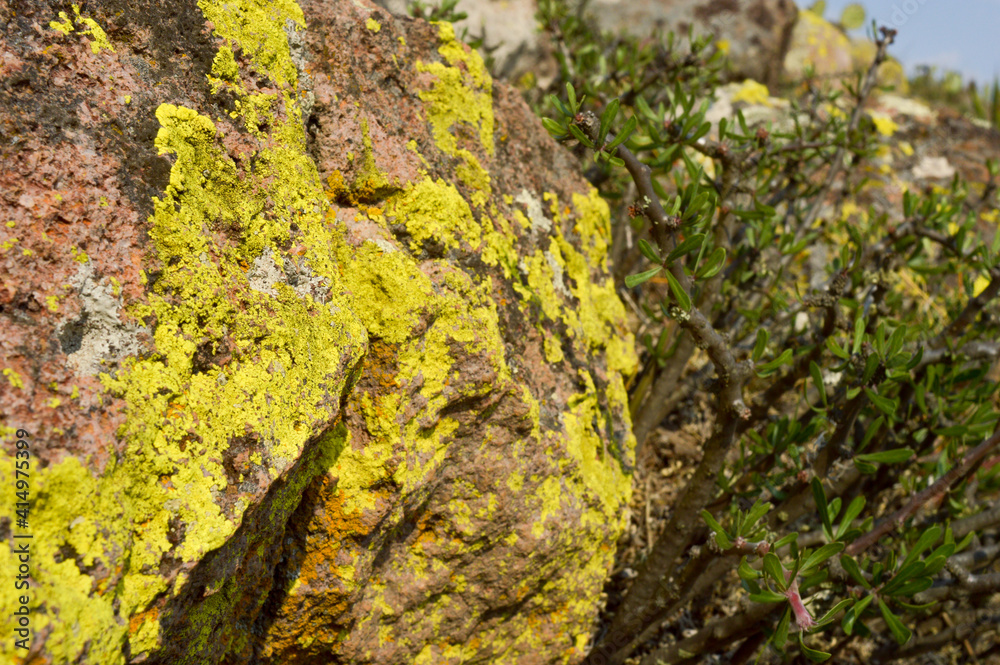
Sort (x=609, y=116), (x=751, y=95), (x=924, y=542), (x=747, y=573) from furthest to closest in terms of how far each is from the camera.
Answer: (x=751, y=95) → (x=924, y=542) → (x=747, y=573) → (x=609, y=116)

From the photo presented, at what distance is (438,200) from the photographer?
1.84 metres

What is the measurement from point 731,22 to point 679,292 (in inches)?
277

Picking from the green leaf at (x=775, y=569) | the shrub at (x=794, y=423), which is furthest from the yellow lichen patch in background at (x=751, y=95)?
the green leaf at (x=775, y=569)

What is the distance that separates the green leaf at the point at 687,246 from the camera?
1.66 meters

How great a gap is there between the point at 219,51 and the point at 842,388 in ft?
7.93

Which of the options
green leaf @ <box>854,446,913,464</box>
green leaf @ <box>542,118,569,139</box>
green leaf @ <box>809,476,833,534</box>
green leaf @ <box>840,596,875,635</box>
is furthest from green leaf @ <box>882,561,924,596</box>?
green leaf @ <box>542,118,569,139</box>

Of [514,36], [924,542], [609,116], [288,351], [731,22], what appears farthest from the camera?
[731,22]

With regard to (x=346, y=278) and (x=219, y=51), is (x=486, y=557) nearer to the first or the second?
(x=346, y=278)

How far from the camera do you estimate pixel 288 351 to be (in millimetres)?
1405

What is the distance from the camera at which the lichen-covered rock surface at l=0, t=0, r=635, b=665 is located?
3.64ft

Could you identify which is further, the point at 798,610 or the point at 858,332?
the point at 858,332

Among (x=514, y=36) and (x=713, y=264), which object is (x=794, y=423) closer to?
(x=713, y=264)

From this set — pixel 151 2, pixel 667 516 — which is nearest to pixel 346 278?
pixel 151 2

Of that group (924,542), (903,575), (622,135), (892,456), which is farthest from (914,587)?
(622,135)
